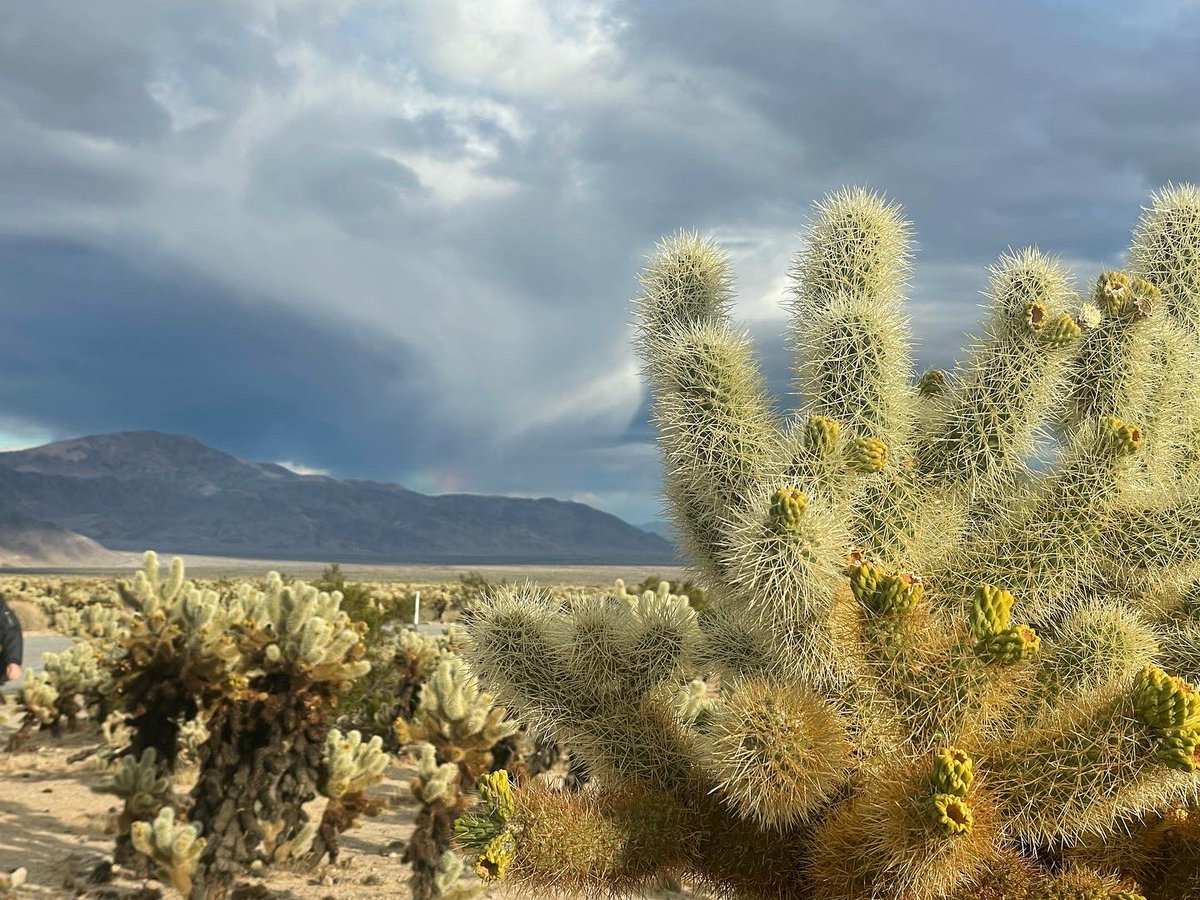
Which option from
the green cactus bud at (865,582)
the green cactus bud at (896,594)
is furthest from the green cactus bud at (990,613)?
the green cactus bud at (865,582)

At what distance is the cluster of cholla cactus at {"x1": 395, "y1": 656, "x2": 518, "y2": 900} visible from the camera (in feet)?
23.0

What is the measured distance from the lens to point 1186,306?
174 inches

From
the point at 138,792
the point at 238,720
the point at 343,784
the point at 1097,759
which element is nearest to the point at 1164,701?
the point at 1097,759

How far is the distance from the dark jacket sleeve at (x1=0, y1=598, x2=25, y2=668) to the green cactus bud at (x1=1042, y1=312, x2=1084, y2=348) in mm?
8044

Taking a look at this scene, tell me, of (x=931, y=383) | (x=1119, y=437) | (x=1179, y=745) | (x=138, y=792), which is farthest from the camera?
(x=138, y=792)

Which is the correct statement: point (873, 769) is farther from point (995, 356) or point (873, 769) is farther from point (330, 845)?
point (330, 845)

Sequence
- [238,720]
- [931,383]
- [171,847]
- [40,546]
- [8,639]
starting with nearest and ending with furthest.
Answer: [931,383]
[171,847]
[238,720]
[8,639]
[40,546]

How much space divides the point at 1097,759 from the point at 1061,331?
150 centimetres

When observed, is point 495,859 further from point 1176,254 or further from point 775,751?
point 1176,254

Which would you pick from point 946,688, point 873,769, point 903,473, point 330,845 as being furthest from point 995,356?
point 330,845

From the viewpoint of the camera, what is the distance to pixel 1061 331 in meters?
3.48

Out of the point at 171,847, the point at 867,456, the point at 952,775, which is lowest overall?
the point at 171,847

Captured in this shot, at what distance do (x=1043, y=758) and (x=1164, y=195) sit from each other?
2868 mm

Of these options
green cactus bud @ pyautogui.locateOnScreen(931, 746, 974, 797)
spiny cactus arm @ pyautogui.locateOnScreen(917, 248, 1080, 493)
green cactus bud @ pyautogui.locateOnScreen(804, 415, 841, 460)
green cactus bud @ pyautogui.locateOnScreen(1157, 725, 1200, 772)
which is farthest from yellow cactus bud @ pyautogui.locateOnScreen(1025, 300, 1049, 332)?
green cactus bud @ pyautogui.locateOnScreen(931, 746, 974, 797)
